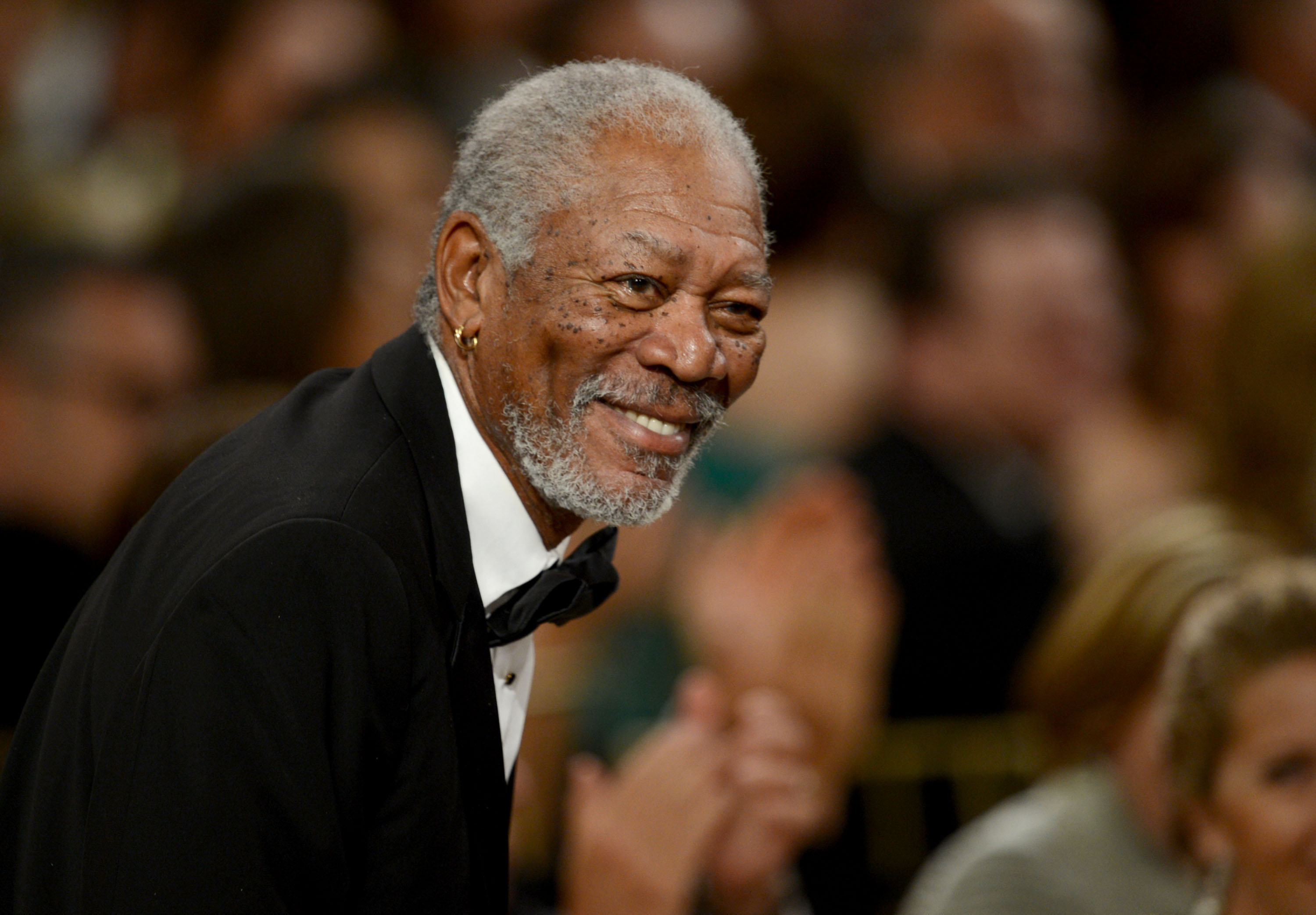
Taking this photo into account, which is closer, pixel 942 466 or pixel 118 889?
pixel 118 889

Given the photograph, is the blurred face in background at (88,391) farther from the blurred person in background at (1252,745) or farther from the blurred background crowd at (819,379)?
the blurred person in background at (1252,745)

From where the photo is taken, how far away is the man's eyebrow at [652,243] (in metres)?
1.75

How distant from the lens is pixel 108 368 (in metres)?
3.58

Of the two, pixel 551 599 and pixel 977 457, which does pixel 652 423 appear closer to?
pixel 551 599

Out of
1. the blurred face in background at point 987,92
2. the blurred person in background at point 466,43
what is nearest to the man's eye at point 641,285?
the blurred person in background at point 466,43

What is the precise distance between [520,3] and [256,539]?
4674 mm

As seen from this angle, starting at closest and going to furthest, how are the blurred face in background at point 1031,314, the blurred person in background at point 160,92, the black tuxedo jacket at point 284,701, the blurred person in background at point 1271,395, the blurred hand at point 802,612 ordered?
the black tuxedo jacket at point 284,701
the blurred hand at point 802,612
the blurred person in background at point 1271,395
the blurred face in background at point 1031,314
the blurred person in background at point 160,92

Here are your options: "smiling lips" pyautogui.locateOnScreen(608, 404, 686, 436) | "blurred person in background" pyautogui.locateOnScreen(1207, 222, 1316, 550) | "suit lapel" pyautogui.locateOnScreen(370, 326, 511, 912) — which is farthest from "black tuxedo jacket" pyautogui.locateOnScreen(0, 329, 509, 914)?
"blurred person in background" pyautogui.locateOnScreen(1207, 222, 1316, 550)

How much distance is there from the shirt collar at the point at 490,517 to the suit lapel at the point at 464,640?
7cm

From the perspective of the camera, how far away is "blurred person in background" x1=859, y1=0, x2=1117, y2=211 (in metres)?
5.60

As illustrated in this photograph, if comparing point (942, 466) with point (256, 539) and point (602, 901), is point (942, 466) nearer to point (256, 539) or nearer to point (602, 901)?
point (602, 901)

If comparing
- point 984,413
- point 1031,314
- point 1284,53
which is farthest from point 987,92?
point 984,413

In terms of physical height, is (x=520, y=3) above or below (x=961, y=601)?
above

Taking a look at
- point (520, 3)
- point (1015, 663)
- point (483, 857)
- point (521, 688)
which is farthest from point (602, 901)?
point (520, 3)
